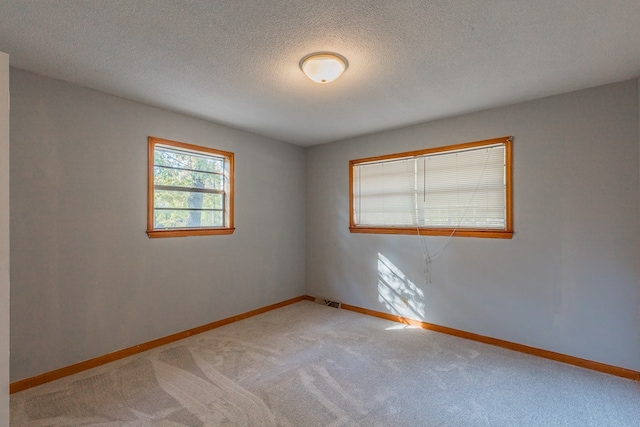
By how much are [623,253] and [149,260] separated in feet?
14.6

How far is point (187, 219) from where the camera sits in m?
3.61

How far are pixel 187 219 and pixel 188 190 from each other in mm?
344

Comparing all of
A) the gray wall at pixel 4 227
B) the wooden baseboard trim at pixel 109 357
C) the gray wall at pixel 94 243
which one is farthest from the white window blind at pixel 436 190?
the gray wall at pixel 4 227

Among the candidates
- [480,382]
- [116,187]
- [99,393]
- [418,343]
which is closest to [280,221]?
[116,187]

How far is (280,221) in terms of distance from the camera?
4.71m

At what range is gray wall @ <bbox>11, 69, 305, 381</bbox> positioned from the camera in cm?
246

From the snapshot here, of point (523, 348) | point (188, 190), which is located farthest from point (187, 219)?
point (523, 348)

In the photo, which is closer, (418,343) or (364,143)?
(418,343)

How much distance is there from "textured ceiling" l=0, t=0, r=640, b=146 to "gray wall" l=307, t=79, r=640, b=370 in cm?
32

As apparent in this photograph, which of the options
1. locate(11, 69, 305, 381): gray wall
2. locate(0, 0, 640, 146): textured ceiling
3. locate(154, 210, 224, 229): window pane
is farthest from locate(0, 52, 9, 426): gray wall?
locate(154, 210, 224, 229): window pane

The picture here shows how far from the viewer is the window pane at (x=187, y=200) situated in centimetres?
338

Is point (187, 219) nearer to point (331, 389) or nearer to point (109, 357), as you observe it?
point (109, 357)

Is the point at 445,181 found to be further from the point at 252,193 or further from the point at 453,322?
the point at 252,193

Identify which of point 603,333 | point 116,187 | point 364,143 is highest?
point 364,143
